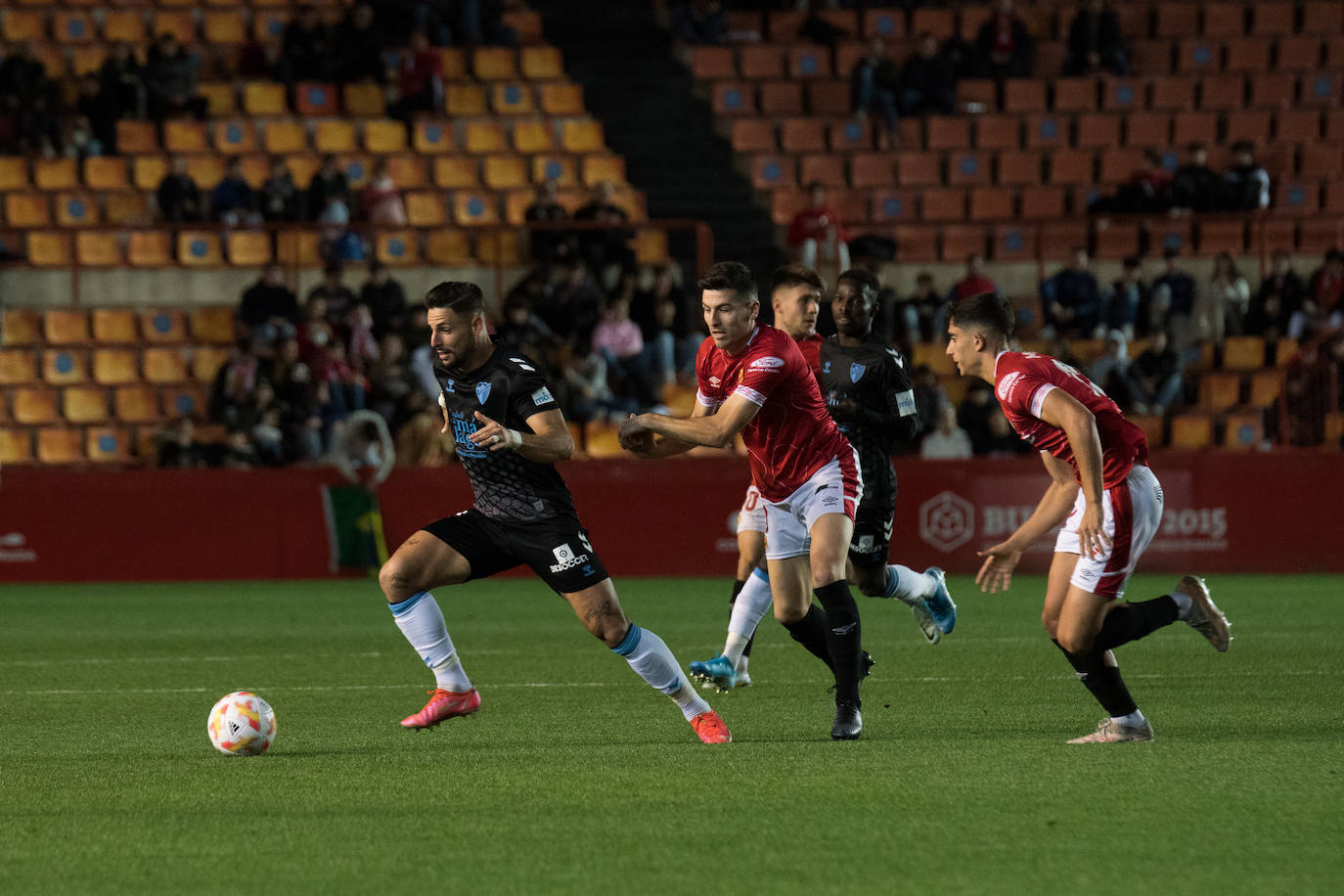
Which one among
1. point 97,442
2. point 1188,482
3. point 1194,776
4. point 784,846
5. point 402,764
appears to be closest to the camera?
point 784,846

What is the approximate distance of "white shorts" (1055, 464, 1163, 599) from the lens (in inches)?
276

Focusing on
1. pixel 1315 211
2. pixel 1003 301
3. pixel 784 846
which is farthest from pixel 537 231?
pixel 784 846

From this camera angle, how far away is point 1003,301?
23.4 feet

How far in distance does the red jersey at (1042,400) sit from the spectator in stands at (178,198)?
16.5 metres

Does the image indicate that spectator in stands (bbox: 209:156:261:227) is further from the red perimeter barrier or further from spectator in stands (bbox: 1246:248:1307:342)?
spectator in stands (bbox: 1246:248:1307:342)

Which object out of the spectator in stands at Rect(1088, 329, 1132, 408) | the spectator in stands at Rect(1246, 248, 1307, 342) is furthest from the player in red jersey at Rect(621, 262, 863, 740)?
the spectator in stands at Rect(1246, 248, 1307, 342)

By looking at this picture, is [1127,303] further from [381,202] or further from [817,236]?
[381,202]

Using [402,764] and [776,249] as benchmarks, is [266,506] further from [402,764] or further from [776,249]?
[402,764]

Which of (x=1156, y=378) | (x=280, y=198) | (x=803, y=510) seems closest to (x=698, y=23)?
(x=280, y=198)

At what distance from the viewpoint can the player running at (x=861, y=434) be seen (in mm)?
9047

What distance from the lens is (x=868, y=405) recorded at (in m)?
9.50

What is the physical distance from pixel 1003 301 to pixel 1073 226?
648 inches

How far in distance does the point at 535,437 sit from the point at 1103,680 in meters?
2.48

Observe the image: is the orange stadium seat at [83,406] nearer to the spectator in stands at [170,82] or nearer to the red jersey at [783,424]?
the spectator in stands at [170,82]
